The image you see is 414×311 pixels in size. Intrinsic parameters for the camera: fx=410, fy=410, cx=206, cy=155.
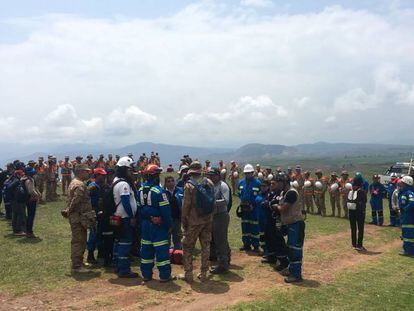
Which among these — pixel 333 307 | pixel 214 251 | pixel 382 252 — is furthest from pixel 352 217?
pixel 333 307

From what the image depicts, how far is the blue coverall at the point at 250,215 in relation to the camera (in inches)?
470

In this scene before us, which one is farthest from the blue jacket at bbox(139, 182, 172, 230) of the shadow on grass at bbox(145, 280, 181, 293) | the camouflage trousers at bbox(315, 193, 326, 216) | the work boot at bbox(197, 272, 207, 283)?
the camouflage trousers at bbox(315, 193, 326, 216)

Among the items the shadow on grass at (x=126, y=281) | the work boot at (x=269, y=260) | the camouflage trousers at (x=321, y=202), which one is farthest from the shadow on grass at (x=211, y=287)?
the camouflage trousers at (x=321, y=202)

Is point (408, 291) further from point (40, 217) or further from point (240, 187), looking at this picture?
point (40, 217)

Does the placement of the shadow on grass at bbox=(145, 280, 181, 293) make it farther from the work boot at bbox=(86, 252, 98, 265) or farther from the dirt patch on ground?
the work boot at bbox=(86, 252, 98, 265)

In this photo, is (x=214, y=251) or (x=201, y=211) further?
(x=214, y=251)

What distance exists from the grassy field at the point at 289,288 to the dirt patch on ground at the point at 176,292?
0.15 m

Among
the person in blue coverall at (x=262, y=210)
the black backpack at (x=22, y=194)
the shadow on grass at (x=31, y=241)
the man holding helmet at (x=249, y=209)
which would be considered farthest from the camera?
the black backpack at (x=22, y=194)

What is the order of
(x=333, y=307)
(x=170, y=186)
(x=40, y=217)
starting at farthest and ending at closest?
1. (x=40, y=217)
2. (x=170, y=186)
3. (x=333, y=307)

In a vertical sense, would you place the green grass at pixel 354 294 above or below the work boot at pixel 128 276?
below

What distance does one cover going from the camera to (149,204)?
29.2ft

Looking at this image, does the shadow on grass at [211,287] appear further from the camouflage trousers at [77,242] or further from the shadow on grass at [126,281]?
the camouflage trousers at [77,242]

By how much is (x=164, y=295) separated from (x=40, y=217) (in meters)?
11.5

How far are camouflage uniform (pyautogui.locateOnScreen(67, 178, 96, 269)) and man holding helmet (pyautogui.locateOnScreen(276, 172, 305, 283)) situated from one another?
4.45 m
